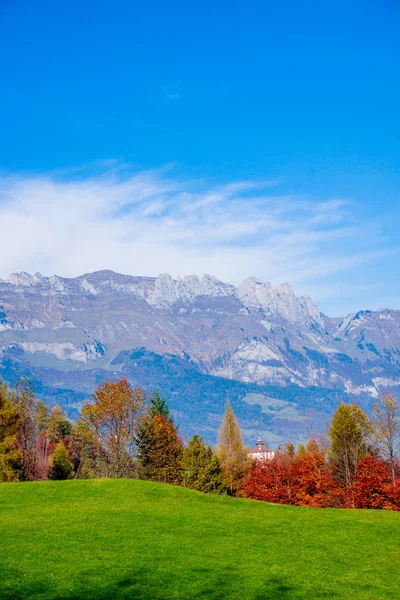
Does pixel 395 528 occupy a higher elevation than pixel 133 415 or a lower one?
lower

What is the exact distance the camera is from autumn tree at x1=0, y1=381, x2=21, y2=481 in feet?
202

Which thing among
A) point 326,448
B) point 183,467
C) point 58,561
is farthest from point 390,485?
point 58,561

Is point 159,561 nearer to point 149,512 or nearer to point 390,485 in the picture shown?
point 149,512

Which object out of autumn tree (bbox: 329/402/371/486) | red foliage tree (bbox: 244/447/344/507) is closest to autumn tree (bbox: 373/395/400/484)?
autumn tree (bbox: 329/402/371/486)

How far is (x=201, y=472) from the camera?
70125 millimetres

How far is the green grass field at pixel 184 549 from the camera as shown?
22188 mm

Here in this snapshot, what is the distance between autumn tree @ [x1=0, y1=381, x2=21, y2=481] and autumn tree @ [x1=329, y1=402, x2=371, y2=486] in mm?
41560

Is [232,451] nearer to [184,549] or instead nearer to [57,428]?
[57,428]

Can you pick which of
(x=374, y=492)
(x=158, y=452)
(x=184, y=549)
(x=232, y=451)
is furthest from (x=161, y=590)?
(x=232, y=451)

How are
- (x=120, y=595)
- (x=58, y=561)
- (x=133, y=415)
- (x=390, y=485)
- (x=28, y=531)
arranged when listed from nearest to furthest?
Answer: (x=120, y=595) < (x=58, y=561) < (x=28, y=531) < (x=390, y=485) < (x=133, y=415)

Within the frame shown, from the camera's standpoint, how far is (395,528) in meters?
36.6

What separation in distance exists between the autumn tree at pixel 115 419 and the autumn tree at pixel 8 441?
8.15 m

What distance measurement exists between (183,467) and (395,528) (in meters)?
41.0

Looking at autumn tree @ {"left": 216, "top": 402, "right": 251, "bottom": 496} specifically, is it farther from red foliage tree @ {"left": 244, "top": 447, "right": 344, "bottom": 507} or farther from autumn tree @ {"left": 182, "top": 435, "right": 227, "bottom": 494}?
red foliage tree @ {"left": 244, "top": 447, "right": 344, "bottom": 507}
